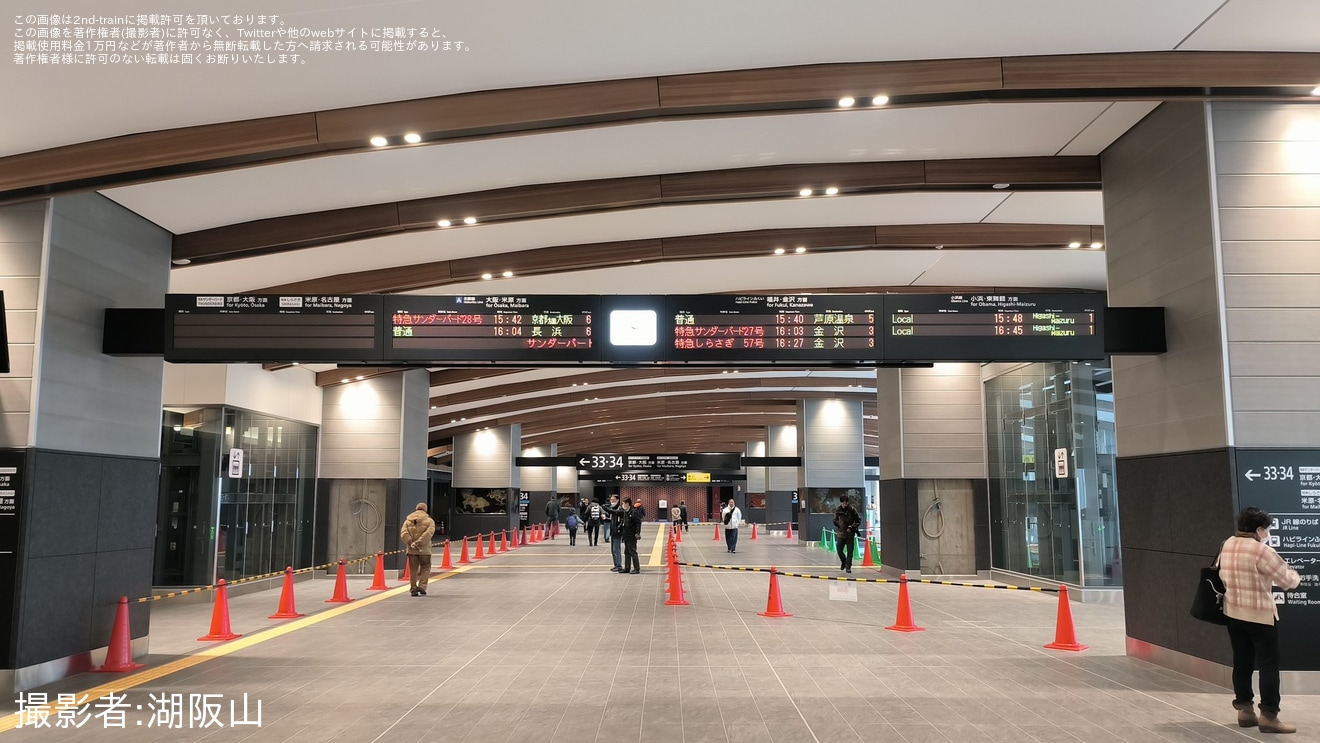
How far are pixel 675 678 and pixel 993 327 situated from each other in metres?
4.36

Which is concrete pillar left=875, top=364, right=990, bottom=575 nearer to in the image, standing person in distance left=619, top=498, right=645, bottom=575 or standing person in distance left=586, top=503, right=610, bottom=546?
standing person in distance left=619, top=498, right=645, bottom=575

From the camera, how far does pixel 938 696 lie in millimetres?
7457

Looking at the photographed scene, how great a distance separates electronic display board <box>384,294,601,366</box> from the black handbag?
5.29 meters

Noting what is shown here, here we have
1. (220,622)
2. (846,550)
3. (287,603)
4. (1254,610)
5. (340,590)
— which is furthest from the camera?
(846,550)

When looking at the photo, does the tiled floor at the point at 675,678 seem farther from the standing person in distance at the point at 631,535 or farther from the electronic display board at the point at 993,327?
the standing person in distance at the point at 631,535

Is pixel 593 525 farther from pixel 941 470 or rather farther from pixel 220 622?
pixel 220 622

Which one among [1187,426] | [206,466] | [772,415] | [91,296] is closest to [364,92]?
[91,296]

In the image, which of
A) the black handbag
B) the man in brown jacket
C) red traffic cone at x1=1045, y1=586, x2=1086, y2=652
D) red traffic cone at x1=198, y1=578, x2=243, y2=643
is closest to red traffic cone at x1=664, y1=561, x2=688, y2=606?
the man in brown jacket

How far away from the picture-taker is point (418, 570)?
1562 centimetres

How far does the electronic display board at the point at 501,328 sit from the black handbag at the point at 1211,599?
17.4ft

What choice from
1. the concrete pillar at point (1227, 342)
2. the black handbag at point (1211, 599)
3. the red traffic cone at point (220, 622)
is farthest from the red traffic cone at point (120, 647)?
the concrete pillar at point (1227, 342)

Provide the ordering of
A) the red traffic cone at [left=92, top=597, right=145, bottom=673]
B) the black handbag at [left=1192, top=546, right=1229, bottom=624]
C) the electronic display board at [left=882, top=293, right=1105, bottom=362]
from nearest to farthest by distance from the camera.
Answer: the black handbag at [left=1192, top=546, right=1229, bottom=624] → the electronic display board at [left=882, top=293, right=1105, bottom=362] → the red traffic cone at [left=92, top=597, right=145, bottom=673]

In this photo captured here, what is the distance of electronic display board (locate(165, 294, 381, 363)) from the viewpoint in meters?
8.55

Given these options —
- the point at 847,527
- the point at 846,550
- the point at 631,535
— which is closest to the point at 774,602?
the point at 847,527
